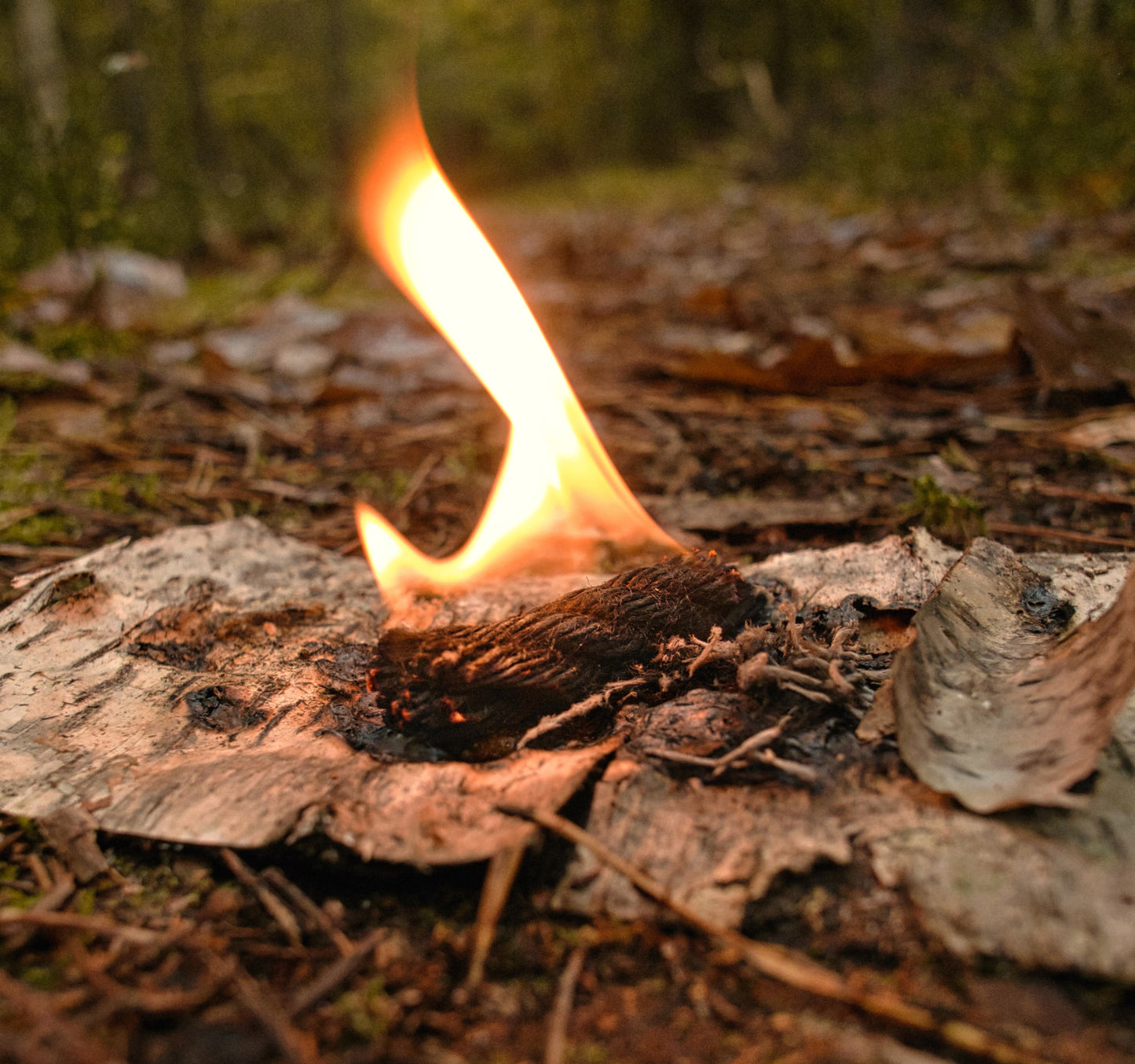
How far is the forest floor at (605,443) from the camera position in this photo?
866 mm

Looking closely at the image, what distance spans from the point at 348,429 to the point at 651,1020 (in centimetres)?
256

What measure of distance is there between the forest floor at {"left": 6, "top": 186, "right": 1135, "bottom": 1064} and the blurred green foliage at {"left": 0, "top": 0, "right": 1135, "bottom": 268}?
74 centimetres

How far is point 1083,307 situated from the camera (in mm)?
2916

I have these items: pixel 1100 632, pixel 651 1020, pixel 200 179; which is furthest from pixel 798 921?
pixel 200 179

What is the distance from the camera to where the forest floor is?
866 millimetres

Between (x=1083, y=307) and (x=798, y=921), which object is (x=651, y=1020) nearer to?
(x=798, y=921)

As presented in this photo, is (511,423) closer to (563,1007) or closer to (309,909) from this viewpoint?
(309,909)

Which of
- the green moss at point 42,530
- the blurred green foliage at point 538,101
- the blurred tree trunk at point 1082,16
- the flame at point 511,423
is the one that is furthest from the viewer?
the blurred tree trunk at point 1082,16

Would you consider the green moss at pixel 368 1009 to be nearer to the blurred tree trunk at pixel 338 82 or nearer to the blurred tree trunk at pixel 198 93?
the blurred tree trunk at pixel 338 82

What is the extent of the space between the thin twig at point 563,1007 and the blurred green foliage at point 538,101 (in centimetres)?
240

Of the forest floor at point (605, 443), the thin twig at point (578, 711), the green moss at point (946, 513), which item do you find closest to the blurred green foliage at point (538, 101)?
the forest floor at point (605, 443)

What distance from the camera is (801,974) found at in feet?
2.90

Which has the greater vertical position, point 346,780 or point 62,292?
point 62,292

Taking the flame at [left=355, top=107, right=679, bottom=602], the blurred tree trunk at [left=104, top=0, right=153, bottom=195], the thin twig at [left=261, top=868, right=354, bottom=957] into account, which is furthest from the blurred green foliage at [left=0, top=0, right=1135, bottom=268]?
the thin twig at [left=261, top=868, right=354, bottom=957]
